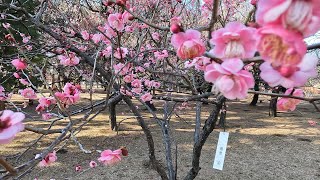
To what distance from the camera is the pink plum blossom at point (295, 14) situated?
397 mm

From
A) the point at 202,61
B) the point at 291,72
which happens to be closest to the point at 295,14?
the point at 291,72

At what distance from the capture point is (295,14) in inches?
15.6

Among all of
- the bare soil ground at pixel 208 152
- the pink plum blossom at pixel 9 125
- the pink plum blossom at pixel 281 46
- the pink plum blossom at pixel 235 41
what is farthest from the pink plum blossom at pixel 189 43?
the bare soil ground at pixel 208 152

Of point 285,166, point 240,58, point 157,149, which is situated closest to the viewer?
point 240,58

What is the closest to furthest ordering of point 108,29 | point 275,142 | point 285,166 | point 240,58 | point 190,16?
point 240,58, point 108,29, point 285,166, point 275,142, point 190,16

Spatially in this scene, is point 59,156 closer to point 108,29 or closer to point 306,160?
point 108,29

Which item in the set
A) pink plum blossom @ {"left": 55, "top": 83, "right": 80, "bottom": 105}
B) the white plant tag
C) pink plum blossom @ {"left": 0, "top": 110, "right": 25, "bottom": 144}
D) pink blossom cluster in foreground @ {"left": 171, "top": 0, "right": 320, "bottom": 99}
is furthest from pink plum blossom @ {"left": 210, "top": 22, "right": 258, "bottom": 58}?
the white plant tag

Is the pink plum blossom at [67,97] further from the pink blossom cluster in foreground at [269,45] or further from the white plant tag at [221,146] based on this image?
the white plant tag at [221,146]

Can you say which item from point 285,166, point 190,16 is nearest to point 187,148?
point 285,166

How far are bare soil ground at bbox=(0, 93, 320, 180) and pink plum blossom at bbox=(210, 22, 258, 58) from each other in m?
2.94

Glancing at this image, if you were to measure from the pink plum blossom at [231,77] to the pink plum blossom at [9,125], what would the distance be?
43 centimetres

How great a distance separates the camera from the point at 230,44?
607mm

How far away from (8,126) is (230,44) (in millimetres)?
504

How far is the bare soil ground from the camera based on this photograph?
481 centimetres
